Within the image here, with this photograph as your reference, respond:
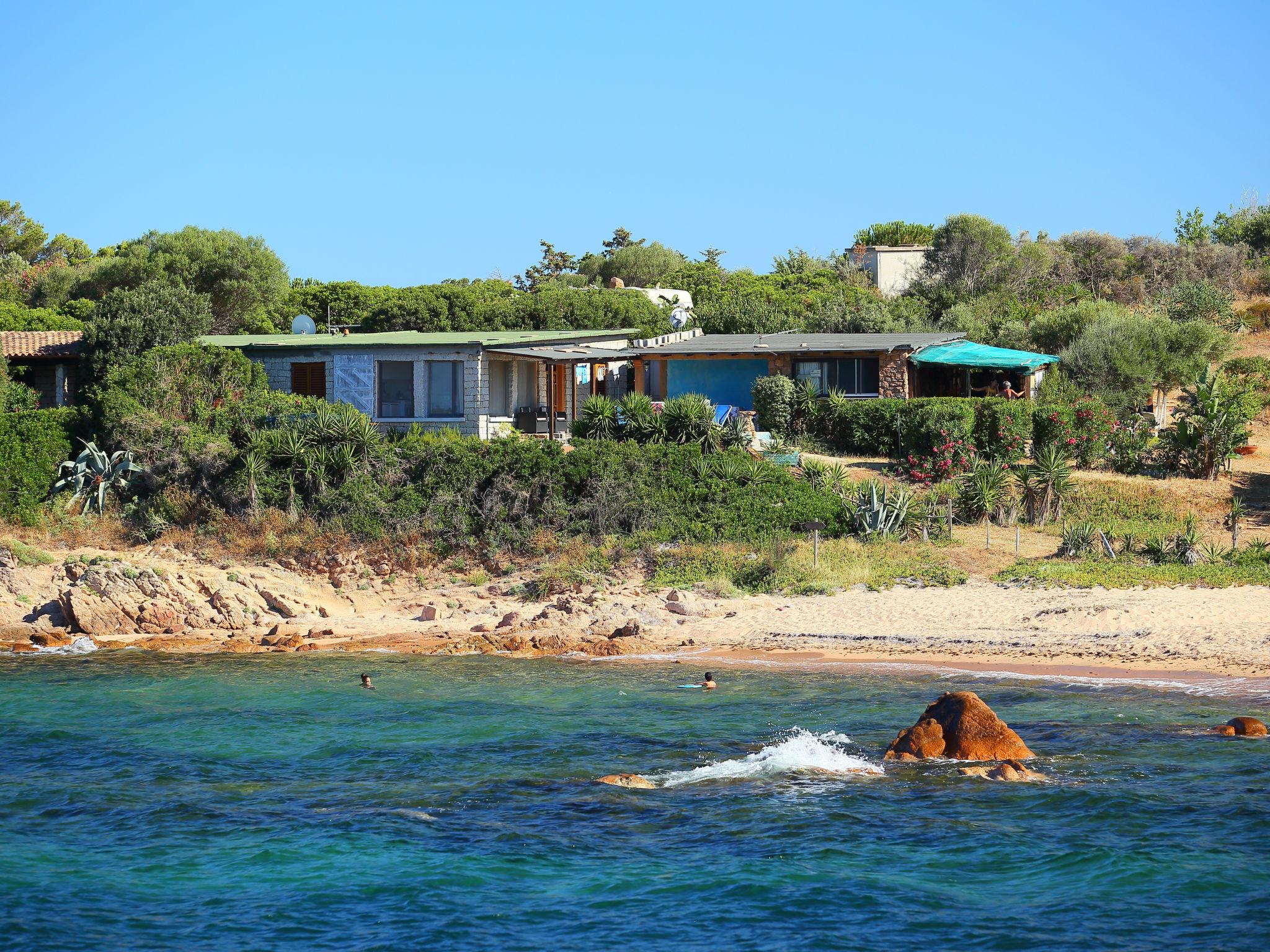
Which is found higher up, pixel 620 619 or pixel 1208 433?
pixel 1208 433

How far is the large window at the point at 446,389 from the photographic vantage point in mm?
31375

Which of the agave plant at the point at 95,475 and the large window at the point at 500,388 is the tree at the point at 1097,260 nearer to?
the large window at the point at 500,388

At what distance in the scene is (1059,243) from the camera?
68375 millimetres

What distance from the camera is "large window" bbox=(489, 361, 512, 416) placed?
31.9m

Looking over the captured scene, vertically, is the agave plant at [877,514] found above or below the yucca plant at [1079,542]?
above

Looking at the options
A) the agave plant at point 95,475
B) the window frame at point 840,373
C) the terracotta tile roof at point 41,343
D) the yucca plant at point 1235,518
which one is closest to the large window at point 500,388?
the window frame at point 840,373

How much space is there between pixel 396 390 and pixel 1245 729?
2183 centimetres

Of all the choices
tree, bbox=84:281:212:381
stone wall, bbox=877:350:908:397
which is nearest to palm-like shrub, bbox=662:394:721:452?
stone wall, bbox=877:350:908:397

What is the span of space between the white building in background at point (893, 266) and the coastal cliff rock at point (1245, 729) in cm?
5217

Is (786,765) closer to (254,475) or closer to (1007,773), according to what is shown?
(1007,773)

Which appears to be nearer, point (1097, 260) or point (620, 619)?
point (620, 619)

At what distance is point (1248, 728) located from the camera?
15.4 meters

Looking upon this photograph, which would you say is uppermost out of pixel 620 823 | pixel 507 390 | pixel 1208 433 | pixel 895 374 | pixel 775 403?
pixel 895 374

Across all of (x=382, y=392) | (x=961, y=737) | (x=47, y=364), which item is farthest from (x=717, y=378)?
(x=961, y=737)
